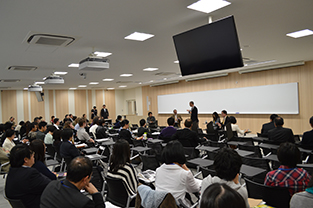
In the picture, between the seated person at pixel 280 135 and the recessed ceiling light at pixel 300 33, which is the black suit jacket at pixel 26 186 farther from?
the recessed ceiling light at pixel 300 33

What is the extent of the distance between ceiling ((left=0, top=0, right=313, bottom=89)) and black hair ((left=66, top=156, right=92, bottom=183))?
7.87 feet

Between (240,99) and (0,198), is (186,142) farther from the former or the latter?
(240,99)

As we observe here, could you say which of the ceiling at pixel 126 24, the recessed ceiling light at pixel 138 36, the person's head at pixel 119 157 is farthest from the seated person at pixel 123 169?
the recessed ceiling light at pixel 138 36

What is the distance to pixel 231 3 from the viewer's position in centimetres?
362

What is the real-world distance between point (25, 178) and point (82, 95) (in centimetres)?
1683

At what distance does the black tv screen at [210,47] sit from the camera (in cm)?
339

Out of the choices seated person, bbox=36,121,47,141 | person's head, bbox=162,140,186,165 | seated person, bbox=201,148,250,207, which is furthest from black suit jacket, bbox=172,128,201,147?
seated person, bbox=36,121,47,141

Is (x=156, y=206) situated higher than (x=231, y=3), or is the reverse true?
(x=231, y=3)

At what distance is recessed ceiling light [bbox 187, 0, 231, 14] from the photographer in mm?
3533

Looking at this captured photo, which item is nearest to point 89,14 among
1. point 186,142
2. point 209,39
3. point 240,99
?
point 209,39

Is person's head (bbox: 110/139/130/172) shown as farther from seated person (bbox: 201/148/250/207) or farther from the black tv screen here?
the black tv screen

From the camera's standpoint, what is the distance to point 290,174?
2.39 m

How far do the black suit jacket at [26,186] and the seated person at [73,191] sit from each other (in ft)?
2.41

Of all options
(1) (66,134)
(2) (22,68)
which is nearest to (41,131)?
(2) (22,68)
